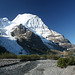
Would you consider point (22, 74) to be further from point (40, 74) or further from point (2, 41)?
point (2, 41)

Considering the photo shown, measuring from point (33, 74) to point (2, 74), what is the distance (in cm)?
551

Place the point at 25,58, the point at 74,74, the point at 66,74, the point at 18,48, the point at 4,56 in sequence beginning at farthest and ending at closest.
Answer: the point at 18,48
the point at 4,56
the point at 25,58
the point at 66,74
the point at 74,74

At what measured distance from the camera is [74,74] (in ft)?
50.9

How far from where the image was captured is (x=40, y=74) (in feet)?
58.2

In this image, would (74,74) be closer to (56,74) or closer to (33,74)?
(56,74)

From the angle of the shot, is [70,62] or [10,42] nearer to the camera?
[70,62]

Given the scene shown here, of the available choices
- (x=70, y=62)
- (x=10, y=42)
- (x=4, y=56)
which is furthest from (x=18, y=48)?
(x=70, y=62)

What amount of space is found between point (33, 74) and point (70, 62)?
1080cm

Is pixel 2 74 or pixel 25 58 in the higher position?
pixel 2 74

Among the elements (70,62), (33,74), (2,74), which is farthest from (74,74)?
(2,74)

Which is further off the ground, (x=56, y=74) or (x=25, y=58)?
(x=56, y=74)

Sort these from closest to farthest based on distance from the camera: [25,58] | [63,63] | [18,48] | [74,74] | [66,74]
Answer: [74,74]
[66,74]
[63,63]
[25,58]
[18,48]

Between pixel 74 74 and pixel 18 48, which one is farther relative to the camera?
pixel 18 48


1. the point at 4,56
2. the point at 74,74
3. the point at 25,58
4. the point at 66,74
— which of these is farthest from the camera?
the point at 4,56
